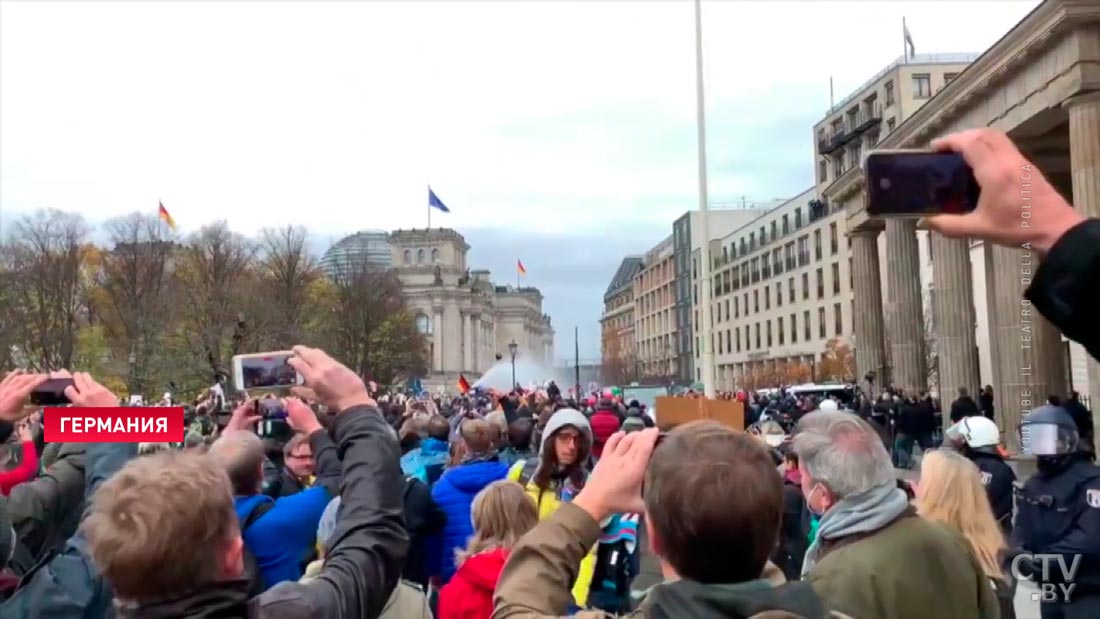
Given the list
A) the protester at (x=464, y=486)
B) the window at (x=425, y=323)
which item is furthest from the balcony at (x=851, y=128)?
the window at (x=425, y=323)

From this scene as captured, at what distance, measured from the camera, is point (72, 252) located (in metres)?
60.8

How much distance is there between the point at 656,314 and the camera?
12731 centimetres

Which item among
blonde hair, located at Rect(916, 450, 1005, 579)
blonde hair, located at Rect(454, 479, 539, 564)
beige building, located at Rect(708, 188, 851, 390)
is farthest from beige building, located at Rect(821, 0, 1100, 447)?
beige building, located at Rect(708, 188, 851, 390)

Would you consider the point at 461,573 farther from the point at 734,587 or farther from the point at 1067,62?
the point at 1067,62

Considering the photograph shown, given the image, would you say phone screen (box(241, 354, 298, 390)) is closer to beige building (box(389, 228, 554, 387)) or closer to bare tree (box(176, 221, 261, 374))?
bare tree (box(176, 221, 261, 374))

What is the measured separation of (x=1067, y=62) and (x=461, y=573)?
21.1m

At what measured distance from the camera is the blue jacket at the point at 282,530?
4.36 meters

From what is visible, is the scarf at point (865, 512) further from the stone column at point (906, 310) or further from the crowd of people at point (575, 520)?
the stone column at point (906, 310)

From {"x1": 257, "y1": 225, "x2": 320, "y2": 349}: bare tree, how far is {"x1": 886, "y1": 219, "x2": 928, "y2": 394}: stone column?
36140mm

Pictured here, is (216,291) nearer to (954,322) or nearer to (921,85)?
(954,322)

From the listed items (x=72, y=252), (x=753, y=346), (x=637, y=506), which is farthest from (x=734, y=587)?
(x=753, y=346)

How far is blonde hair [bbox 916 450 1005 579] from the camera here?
4.48 metres

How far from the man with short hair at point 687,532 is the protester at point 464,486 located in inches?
164

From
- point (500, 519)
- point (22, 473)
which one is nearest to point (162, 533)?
point (500, 519)
